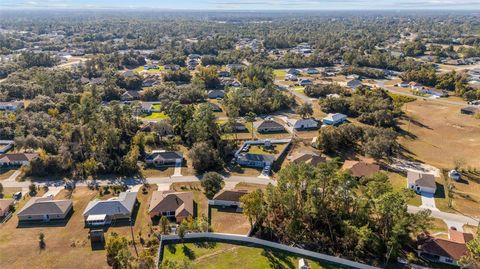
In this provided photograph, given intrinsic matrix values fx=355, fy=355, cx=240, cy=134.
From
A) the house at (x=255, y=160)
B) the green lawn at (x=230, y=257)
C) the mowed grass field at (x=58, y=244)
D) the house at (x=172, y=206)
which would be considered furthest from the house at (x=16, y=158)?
the green lawn at (x=230, y=257)

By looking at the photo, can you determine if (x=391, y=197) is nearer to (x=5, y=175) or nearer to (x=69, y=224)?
(x=69, y=224)

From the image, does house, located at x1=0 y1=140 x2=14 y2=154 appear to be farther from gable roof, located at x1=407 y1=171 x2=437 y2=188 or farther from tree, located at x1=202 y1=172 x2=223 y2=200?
gable roof, located at x1=407 y1=171 x2=437 y2=188

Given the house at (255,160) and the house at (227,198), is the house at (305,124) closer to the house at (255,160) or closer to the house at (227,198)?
the house at (255,160)

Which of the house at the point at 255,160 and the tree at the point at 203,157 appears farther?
the house at the point at 255,160

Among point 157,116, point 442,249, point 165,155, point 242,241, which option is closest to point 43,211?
point 165,155

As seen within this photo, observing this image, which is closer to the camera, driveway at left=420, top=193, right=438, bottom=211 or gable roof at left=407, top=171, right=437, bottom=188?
driveway at left=420, top=193, right=438, bottom=211

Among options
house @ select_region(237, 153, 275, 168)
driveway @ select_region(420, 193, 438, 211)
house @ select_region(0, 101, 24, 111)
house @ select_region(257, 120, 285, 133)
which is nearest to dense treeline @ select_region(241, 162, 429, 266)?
driveway @ select_region(420, 193, 438, 211)

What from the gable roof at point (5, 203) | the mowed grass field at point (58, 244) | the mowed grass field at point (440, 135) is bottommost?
the mowed grass field at point (440, 135)

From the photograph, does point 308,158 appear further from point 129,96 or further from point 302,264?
point 129,96
